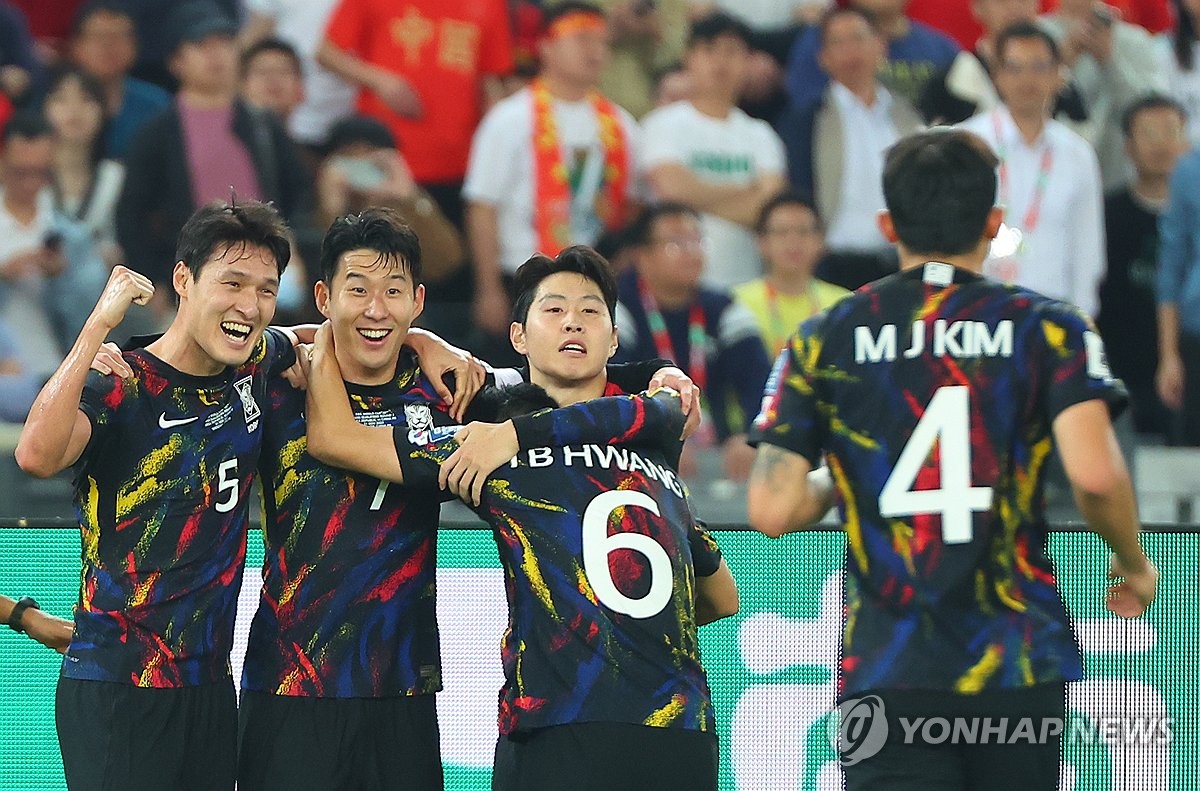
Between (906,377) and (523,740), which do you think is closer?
(906,377)

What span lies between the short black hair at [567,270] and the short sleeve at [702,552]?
613mm

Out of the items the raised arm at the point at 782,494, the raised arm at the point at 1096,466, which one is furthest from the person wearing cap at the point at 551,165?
the raised arm at the point at 1096,466

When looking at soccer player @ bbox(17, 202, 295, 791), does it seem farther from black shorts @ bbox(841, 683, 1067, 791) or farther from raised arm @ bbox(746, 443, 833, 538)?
black shorts @ bbox(841, 683, 1067, 791)

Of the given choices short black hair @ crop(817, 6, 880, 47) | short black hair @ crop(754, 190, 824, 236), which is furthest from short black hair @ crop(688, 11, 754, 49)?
short black hair @ crop(754, 190, 824, 236)

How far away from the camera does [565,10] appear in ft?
30.8

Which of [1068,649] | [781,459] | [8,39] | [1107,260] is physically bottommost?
[1068,649]

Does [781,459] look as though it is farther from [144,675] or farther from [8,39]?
[8,39]

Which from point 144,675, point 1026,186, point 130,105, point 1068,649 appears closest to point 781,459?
point 1068,649

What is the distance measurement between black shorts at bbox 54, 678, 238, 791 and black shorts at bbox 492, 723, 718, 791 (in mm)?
842

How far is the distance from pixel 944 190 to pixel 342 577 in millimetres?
1857

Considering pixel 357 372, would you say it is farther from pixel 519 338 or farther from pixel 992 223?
pixel 992 223

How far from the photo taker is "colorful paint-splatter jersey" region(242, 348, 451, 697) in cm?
449

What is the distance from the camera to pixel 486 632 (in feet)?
17.6

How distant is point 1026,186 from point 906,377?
5.91 m
